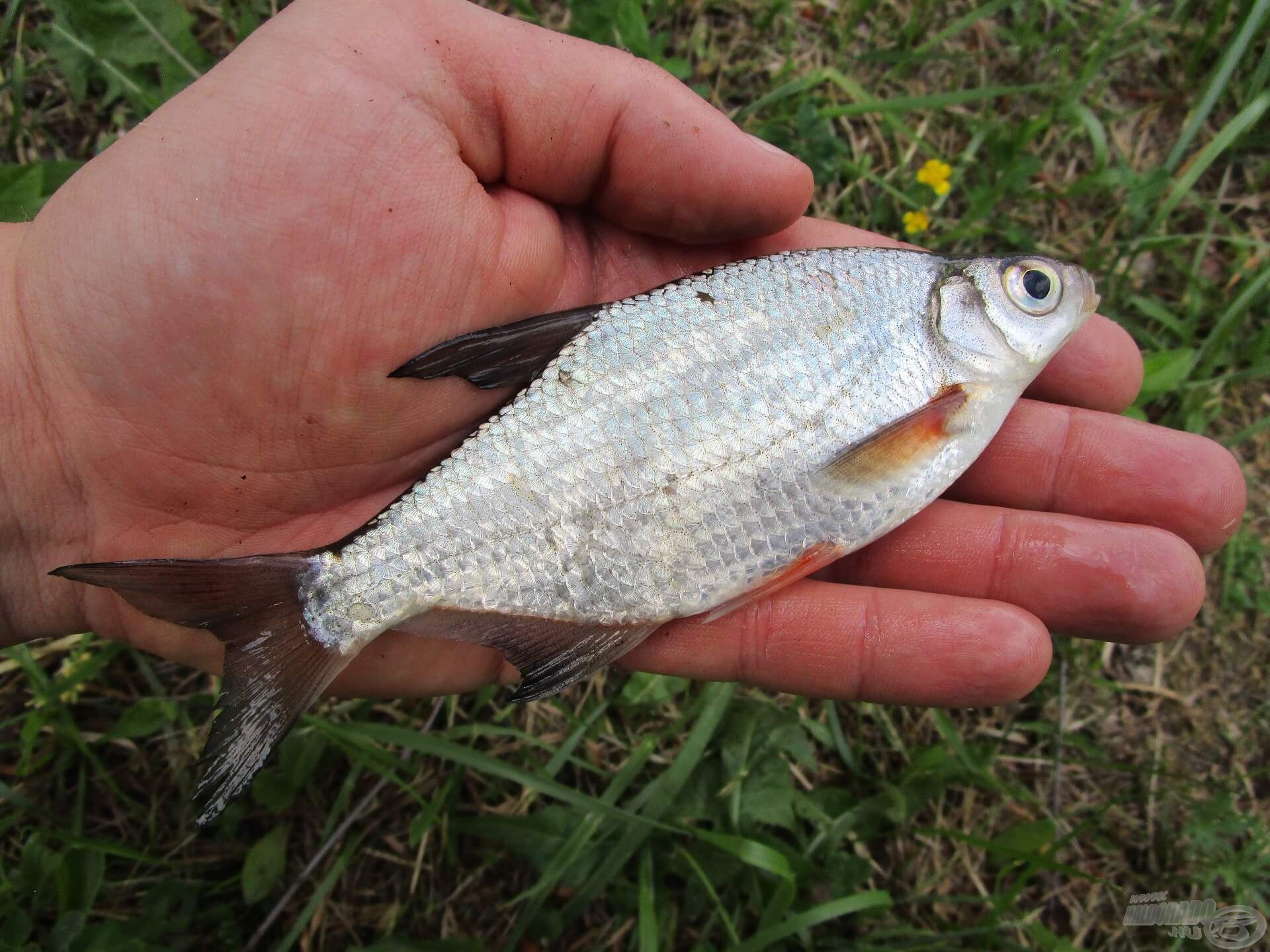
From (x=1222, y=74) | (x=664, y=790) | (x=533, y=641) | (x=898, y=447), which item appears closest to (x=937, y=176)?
(x=1222, y=74)

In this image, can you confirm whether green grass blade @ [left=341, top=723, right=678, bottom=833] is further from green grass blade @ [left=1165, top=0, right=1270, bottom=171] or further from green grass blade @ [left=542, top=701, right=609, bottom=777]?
green grass blade @ [left=1165, top=0, right=1270, bottom=171]

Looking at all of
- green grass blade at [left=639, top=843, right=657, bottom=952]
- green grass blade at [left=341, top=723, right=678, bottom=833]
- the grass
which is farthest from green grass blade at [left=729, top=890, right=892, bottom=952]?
green grass blade at [left=341, top=723, right=678, bottom=833]

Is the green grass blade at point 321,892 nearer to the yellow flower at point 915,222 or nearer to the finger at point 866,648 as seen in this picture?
the finger at point 866,648

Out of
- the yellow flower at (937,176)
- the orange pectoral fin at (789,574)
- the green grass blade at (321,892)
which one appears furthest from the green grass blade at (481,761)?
the yellow flower at (937,176)

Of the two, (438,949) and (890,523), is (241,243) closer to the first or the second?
(890,523)

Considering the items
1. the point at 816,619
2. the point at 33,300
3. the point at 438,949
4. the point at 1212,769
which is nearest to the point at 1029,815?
the point at 1212,769
